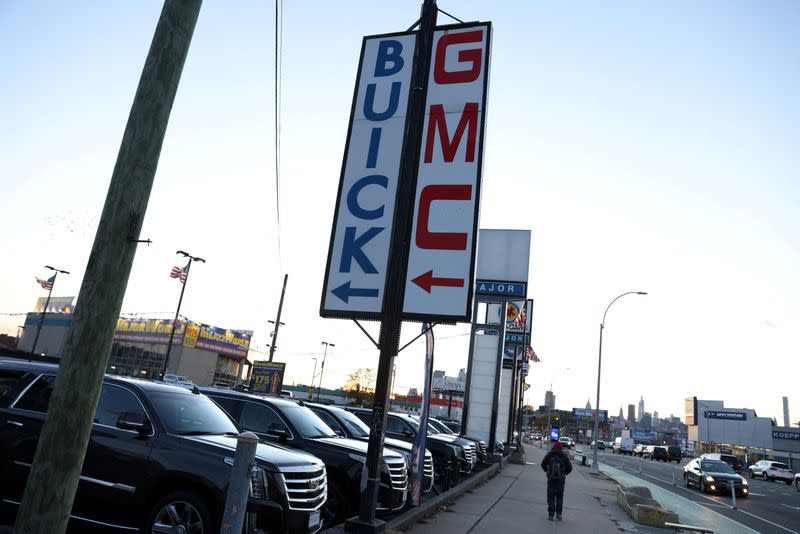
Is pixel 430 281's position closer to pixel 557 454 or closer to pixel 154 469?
pixel 154 469

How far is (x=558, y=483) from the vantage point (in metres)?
11.7

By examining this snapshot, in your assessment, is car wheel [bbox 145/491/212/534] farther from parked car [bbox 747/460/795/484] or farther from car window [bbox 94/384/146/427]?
parked car [bbox 747/460/795/484]

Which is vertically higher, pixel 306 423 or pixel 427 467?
pixel 306 423

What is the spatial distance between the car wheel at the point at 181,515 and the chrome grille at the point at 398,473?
3681mm

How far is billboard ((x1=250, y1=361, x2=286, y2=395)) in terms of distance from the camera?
2888 cm

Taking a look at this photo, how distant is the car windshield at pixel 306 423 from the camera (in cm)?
848

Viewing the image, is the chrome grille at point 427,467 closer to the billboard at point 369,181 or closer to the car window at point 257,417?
the car window at point 257,417

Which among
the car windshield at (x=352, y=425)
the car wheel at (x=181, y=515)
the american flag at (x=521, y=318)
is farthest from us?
the american flag at (x=521, y=318)

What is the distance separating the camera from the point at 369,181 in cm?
789

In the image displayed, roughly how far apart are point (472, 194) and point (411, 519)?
519cm

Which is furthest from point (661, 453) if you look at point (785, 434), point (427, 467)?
point (785, 434)

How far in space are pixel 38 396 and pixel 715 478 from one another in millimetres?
26331

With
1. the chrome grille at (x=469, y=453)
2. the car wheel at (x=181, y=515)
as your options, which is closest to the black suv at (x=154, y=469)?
the car wheel at (x=181, y=515)

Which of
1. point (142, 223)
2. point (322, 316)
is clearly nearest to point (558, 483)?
point (322, 316)
